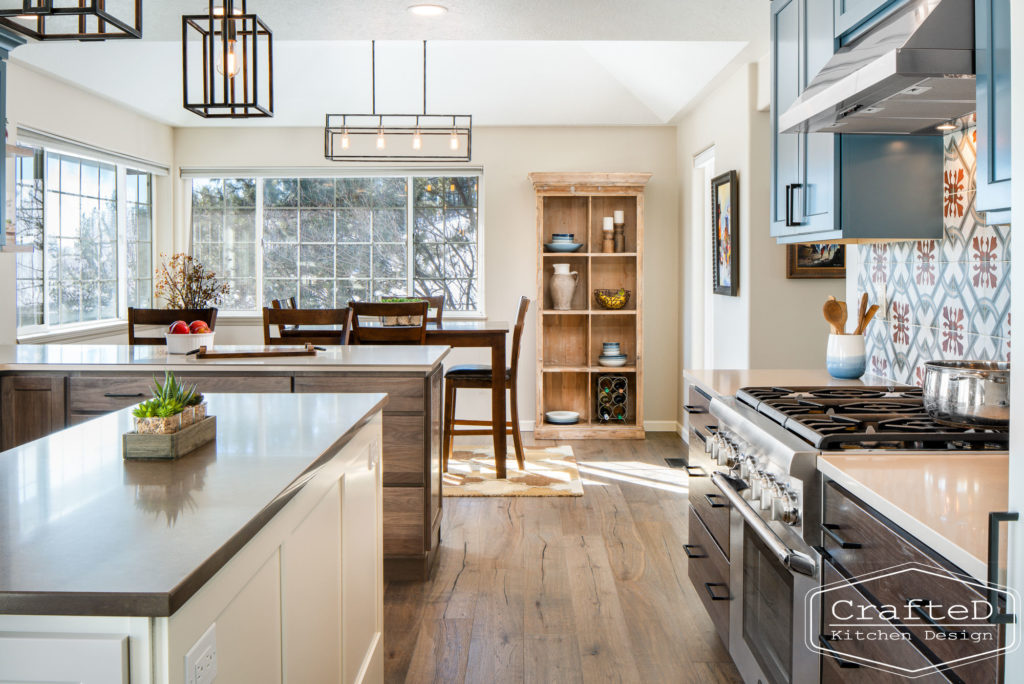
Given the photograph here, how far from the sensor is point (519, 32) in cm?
390

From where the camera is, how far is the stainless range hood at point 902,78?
1.67 m

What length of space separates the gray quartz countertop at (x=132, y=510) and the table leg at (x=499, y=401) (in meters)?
2.88

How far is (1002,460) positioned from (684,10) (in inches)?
100

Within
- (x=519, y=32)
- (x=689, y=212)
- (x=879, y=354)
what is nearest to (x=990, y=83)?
(x=879, y=354)

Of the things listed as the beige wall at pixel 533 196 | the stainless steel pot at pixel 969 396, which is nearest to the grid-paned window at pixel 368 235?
the beige wall at pixel 533 196

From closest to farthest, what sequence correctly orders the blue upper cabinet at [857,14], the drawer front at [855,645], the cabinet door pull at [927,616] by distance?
1. the cabinet door pull at [927,616]
2. the drawer front at [855,645]
3. the blue upper cabinet at [857,14]

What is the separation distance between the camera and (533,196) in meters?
6.40

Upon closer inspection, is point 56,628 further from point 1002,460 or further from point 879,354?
point 879,354

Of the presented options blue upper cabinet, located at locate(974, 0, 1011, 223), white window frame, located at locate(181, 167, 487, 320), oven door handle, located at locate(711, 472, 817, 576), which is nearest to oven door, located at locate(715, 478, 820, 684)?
oven door handle, located at locate(711, 472, 817, 576)

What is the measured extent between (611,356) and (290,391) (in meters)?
3.52

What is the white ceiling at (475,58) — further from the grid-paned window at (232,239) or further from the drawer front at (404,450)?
the drawer front at (404,450)

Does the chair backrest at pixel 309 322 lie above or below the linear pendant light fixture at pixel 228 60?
below

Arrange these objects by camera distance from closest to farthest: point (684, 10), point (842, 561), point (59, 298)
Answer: point (842, 561)
point (684, 10)
point (59, 298)

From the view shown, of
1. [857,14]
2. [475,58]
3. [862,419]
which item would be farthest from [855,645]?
[475,58]
